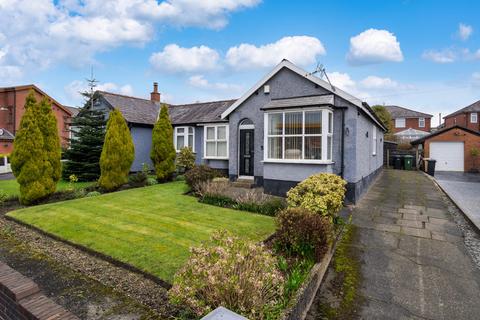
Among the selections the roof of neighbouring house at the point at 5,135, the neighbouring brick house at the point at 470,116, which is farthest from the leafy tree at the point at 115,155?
the neighbouring brick house at the point at 470,116

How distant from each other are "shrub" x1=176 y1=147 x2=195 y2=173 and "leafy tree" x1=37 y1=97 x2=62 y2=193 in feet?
21.4

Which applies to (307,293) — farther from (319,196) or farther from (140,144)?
(140,144)

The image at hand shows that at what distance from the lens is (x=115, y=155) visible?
12516 mm

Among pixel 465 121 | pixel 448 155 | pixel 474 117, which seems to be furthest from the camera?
pixel 465 121

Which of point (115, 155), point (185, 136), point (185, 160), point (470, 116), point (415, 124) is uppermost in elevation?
point (470, 116)

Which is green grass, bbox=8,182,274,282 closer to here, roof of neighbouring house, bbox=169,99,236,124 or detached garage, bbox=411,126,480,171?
roof of neighbouring house, bbox=169,99,236,124

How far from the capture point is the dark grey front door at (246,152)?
1366 centimetres

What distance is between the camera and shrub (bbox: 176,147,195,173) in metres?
16.3

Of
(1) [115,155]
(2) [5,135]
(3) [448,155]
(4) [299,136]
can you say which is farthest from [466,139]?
(2) [5,135]

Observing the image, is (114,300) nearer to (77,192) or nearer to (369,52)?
(77,192)

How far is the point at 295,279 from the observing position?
4.12 meters

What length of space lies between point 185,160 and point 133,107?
6.73m

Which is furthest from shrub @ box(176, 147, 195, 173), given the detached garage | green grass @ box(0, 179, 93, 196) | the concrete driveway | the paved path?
the detached garage

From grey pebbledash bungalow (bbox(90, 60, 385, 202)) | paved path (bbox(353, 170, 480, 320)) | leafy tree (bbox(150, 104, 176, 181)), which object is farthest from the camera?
leafy tree (bbox(150, 104, 176, 181))
